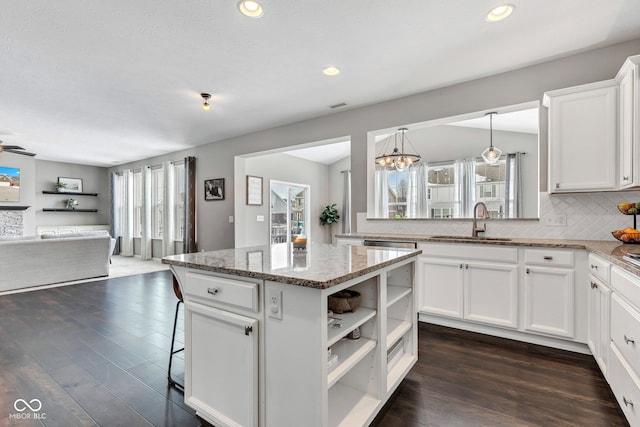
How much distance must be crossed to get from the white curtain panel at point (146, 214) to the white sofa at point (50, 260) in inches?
82.6

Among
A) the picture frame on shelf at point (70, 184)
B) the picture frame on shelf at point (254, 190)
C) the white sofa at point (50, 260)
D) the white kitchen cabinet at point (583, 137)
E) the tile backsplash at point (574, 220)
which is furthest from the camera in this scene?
the picture frame on shelf at point (70, 184)

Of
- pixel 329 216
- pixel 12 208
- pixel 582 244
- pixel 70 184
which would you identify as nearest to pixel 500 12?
pixel 582 244

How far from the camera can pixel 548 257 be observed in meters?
2.38

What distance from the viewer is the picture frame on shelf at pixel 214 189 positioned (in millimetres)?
5791

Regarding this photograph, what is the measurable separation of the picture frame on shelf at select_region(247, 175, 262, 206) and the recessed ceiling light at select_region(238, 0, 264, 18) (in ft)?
13.6

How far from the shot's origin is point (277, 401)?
4.07 feet

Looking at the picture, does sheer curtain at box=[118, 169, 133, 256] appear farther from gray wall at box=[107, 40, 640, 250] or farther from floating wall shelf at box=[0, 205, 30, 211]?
gray wall at box=[107, 40, 640, 250]

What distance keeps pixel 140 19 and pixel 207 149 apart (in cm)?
403

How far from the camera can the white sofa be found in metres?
4.28

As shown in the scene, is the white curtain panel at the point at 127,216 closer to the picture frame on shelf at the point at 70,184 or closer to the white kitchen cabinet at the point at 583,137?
the picture frame on shelf at the point at 70,184

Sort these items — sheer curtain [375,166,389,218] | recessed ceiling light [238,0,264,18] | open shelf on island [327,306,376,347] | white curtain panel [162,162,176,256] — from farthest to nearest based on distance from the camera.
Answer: sheer curtain [375,166,389,218], white curtain panel [162,162,176,256], recessed ceiling light [238,0,264,18], open shelf on island [327,306,376,347]

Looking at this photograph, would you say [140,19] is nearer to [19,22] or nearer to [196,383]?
Answer: [19,22]

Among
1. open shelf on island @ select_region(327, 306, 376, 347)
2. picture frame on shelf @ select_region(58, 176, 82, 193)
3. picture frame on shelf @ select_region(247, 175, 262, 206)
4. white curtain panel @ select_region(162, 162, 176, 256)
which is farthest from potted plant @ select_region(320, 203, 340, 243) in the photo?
picture frame on shelf @ select_region(58, 176, 82, 193)

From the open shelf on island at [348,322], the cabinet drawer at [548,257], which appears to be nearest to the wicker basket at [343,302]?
the open shelf on island at [348,322]
